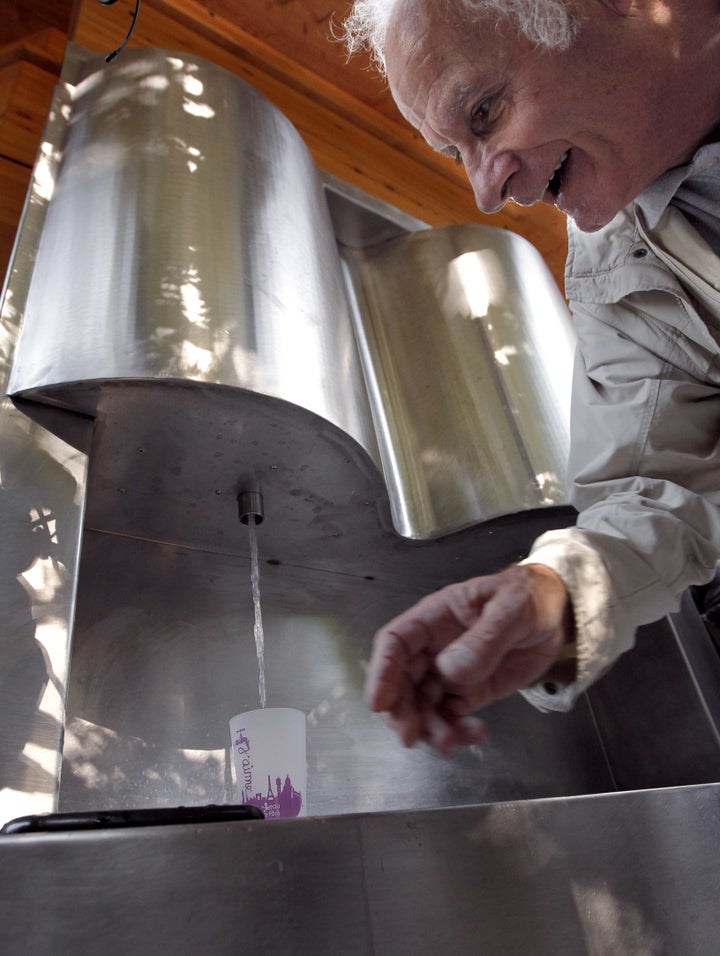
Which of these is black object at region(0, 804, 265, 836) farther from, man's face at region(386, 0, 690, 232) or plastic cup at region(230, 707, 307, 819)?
man's face at region(386, 0, 690, 232)

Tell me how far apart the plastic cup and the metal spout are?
42 centimetres

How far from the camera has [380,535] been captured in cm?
144

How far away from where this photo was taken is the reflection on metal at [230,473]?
1.05m

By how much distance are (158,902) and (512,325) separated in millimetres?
1444

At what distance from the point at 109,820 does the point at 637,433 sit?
2.64 ft

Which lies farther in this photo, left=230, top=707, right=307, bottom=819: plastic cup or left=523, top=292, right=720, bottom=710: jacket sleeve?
left=230, top=707, right=307, bottom=819: plastic cup

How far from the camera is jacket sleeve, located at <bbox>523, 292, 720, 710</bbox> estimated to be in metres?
0.77

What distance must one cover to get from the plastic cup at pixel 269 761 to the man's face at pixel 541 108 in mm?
764

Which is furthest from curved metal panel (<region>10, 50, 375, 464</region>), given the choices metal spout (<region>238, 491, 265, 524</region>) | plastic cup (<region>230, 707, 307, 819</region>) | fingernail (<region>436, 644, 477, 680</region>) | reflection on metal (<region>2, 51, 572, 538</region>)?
fingernail (<region>436, 644, 477, 680</region>)

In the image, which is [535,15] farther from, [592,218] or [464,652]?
[464,652]

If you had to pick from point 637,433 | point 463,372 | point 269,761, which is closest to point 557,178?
point 637,433

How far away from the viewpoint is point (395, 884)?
59cm

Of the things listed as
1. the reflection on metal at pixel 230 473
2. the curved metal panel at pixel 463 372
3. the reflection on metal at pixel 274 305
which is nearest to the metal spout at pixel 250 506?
the reflection on metal at pixel 230 473

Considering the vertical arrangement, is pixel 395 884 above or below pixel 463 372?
below
